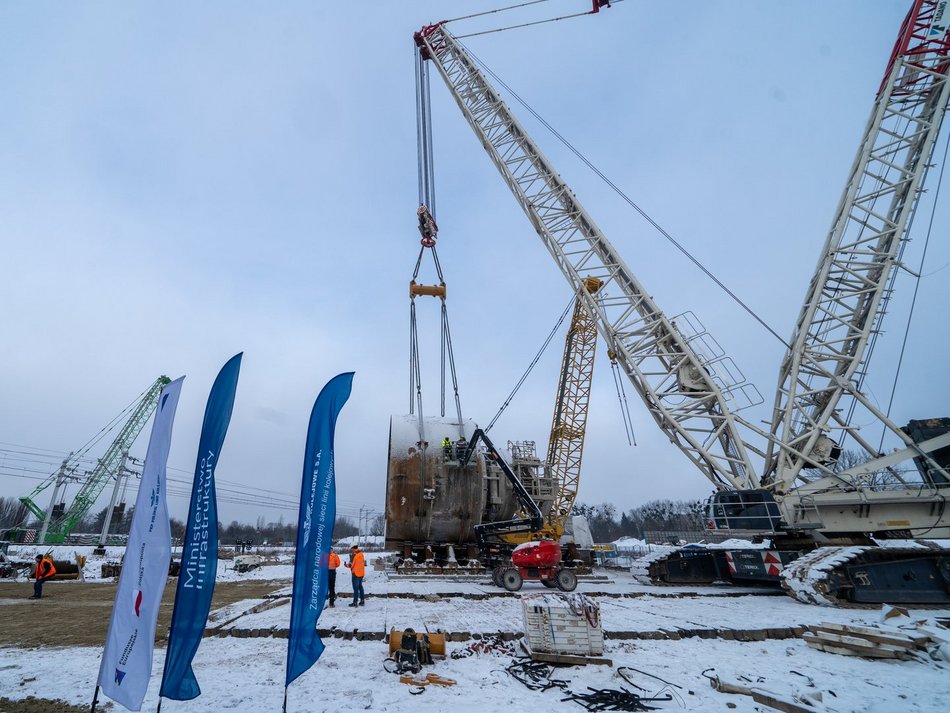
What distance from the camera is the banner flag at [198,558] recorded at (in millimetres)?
4242

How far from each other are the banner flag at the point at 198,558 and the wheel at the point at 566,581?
12371 millimetres

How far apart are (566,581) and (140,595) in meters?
13.0

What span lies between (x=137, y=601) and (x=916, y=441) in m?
19.9

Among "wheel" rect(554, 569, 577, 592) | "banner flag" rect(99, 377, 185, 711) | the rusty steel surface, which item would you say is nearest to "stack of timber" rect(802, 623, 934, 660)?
"wheel" rect(554, 569, 577, 592)

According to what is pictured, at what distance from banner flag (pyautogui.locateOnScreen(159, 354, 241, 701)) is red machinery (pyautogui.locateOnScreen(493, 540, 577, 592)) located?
39.0 feet

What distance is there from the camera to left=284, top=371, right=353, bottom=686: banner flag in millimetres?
4742

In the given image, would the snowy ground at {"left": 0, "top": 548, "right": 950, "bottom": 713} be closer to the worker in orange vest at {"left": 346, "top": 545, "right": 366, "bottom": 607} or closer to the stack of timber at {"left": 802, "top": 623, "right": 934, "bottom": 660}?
the stack of timber at {"left": 802, "top": 623, "right": 934, "bottom": 660}

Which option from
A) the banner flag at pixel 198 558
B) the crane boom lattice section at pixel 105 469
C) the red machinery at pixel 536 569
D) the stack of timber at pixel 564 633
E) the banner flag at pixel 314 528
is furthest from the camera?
the crane boom lattice section at pixel 105 469

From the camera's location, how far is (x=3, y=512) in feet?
334

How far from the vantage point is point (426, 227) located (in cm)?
1970

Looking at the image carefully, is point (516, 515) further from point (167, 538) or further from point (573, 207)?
point (167, 538)

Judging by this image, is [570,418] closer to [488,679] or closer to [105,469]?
[488,679]

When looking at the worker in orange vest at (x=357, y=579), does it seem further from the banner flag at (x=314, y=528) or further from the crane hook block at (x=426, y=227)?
the crane hook block at (x=426, y=227)

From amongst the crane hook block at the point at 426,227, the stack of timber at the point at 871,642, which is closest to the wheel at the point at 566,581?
the stack of timber at the point at 871,642
